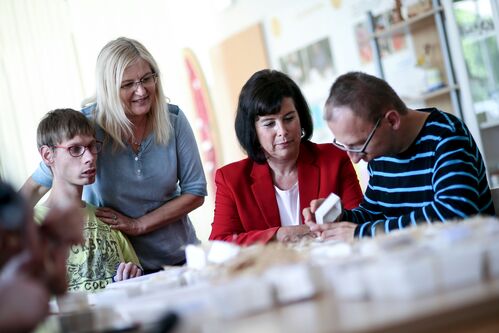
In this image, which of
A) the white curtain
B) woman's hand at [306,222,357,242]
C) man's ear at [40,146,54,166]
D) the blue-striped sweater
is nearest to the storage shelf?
the blue-striped sweater

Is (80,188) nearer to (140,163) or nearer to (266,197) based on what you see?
(140,163)

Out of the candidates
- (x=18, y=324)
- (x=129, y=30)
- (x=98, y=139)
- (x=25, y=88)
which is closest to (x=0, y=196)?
(x=18, y=324)

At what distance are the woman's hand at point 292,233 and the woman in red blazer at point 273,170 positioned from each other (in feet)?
0.67

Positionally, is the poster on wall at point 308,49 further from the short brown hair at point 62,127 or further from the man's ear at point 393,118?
the man's ear at point 393,118

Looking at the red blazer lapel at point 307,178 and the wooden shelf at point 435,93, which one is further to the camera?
the wooden shelf at point 435,93

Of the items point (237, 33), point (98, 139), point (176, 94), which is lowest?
point (98, 139)

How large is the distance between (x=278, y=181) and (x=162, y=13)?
4.52 m

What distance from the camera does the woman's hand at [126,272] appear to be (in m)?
2.43

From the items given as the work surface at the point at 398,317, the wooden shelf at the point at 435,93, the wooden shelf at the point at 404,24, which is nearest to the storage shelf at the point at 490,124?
the wooden shelf at the point at 435,93

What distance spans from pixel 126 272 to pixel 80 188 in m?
0.48

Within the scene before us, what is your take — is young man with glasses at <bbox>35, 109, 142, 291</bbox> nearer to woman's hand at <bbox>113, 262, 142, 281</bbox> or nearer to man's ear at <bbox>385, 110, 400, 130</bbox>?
woman's hand at <bbox>113, 262, 142, 281</bbox>

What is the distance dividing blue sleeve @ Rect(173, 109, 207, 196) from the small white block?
90cm

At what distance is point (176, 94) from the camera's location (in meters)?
6.89

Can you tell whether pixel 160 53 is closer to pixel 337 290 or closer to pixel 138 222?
pixel 138 222
